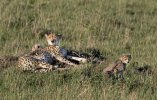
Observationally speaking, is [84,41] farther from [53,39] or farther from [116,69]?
[116,69]

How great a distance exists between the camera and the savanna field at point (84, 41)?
28.9 feet

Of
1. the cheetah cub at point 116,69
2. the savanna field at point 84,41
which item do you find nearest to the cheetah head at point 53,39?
the savanna field at point 84,41

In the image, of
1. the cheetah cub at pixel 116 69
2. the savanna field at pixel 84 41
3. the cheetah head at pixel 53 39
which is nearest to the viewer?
the savanna field at pixel 84 41

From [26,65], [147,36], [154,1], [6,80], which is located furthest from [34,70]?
[154,1]

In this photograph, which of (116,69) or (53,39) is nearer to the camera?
(116,69)

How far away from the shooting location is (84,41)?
13.4 m

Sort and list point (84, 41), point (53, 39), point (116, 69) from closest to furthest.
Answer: point (116, 69) → point (53, 39) → point (84, 41)

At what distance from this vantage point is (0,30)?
13.7 metres

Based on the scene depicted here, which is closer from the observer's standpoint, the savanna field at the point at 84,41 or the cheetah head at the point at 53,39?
the savanna field at the point at 84,41

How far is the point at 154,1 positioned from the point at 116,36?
4188 mm

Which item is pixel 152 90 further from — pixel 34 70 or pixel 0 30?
pixel 0 30

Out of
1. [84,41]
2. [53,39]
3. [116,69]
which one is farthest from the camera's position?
[84,41]

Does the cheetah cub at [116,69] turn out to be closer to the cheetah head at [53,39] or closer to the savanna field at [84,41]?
the savanna field at [84,41]

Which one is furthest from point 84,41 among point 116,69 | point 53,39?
point 116,69
